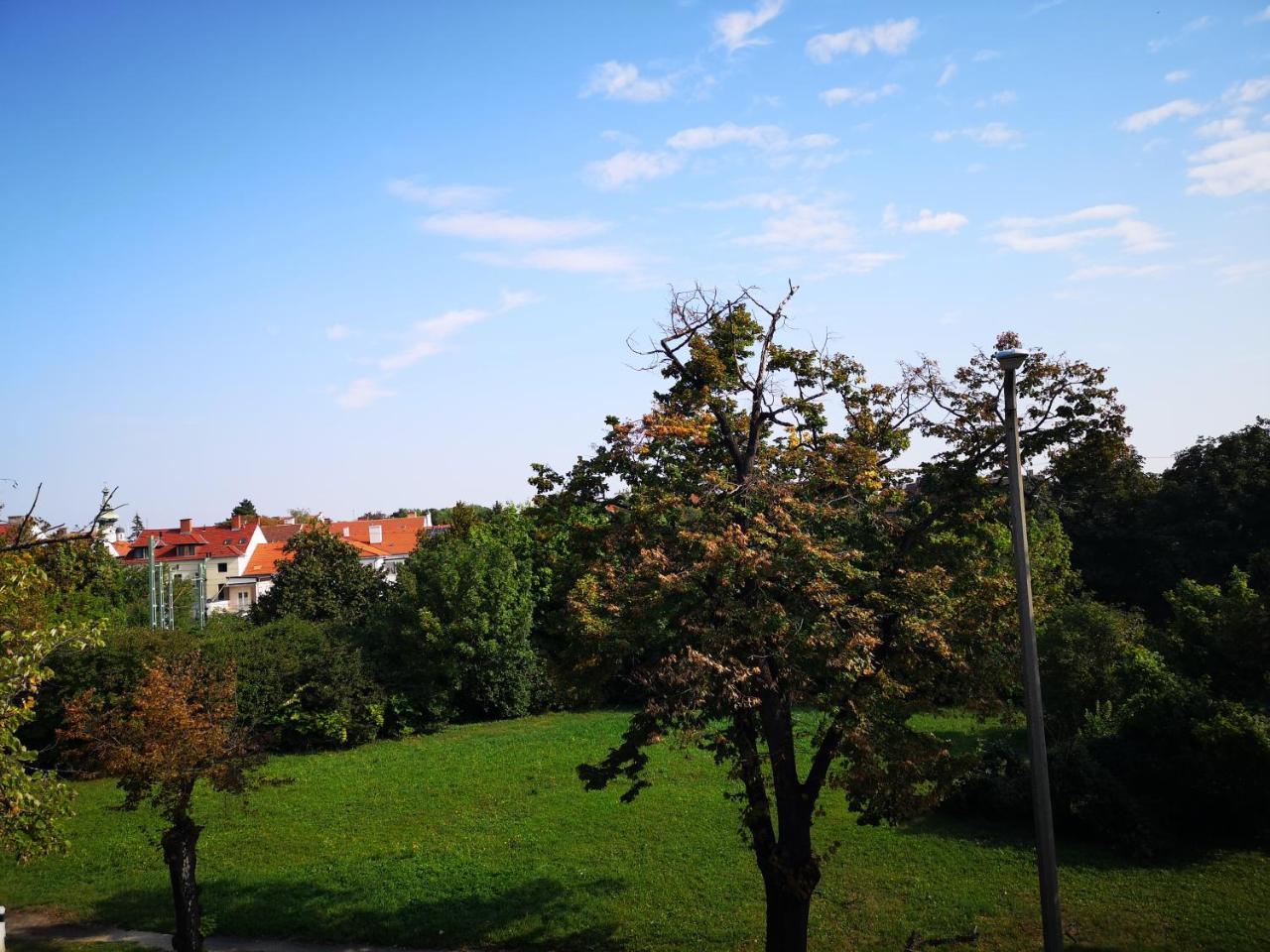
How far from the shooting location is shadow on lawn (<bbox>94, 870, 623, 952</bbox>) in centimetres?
1302

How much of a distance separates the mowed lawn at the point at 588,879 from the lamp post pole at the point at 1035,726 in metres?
3.77

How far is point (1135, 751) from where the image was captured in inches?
654

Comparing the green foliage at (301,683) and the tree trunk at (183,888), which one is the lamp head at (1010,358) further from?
the green foliage at (301,683)

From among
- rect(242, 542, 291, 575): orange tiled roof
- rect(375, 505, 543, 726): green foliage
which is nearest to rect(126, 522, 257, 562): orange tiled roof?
rect(242, 542, 291, 575): orange tiled roof

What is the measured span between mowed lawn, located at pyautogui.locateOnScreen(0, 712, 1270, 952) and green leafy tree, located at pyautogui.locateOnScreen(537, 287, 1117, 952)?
1.42 metres

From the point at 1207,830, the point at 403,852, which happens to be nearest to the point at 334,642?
the point at 403,852

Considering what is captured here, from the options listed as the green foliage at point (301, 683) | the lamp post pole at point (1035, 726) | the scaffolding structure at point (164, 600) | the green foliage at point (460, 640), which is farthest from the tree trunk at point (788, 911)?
the scaffolding structure at point (164, 600)

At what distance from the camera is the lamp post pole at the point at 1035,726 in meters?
8.39

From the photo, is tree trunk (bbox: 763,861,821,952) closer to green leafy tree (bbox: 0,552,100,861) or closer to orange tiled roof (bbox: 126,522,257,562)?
green leafy tree (bbox: 0,552,100,861)

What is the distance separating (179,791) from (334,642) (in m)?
17.9

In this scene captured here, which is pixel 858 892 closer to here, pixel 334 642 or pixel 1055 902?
pixel 1055 902

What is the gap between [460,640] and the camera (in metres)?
31.5

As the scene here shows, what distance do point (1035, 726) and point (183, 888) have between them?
11.1 m

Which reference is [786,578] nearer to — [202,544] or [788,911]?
[788,911]
